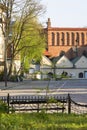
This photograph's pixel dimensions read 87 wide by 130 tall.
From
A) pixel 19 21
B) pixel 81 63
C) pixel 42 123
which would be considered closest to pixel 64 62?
pixel 81 63

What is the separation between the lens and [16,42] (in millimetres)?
80125

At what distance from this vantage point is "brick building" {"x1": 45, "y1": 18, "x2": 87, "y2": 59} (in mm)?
133000

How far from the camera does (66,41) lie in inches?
5295

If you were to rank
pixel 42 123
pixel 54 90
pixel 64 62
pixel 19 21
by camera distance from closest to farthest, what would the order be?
pixel 42 123, pixel 54 90, pixel 19 21, pixel 64 62

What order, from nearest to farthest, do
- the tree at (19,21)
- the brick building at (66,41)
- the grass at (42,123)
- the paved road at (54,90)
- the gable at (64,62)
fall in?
the grass at (42,123) → the paved road at (54,90) → the tree at (19,21) → the gable at (64,62) → the brick building at (66,41)

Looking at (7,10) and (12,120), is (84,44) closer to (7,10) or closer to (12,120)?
(7,10)

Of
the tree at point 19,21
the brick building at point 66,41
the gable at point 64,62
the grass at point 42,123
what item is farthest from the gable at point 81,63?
the grass at point 42,123

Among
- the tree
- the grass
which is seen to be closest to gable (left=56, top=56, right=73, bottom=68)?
the tree

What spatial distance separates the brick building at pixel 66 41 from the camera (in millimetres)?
133000

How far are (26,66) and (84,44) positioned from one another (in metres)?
38.8

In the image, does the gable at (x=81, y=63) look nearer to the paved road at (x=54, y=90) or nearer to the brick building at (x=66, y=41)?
the brick building at (x=66, y=41)

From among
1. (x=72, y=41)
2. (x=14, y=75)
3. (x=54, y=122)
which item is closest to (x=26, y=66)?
(x=14, y=75)

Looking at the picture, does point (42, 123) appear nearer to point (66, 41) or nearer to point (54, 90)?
point (54, 90)

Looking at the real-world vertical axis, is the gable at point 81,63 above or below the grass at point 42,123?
below
